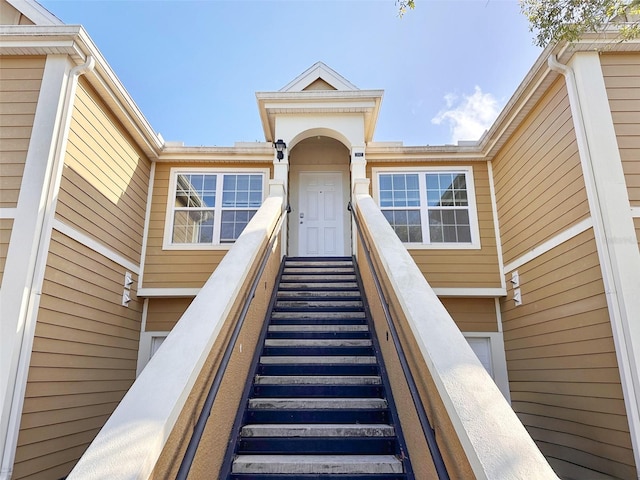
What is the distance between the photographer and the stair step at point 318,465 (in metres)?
2.54

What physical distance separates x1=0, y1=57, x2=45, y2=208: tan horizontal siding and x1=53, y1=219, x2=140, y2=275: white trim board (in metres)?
0.49

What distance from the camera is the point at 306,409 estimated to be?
121 inches

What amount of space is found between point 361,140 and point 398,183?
1.07 m

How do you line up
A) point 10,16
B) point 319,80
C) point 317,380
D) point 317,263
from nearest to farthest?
point 317,380, point 10,16, point 317,263, point 319,80

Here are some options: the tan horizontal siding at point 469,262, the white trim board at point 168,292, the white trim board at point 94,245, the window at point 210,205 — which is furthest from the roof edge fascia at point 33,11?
the tan horizontal siding at point 469,262

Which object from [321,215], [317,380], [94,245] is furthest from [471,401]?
[321,215]

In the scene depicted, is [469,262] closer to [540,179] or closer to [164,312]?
[540,179]

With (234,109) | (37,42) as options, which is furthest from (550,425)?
(234,109)

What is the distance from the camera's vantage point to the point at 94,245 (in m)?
5.20

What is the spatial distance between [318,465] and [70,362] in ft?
11.5

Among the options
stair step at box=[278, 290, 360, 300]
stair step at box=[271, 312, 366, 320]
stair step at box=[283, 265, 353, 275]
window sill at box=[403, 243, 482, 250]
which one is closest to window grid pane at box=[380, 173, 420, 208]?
window sill at box=[403, 243, 482, 250]

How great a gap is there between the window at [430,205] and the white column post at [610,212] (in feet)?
8.76

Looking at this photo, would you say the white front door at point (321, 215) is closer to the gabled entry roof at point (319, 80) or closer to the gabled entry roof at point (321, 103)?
the gabled entry roof at point (321, 103)

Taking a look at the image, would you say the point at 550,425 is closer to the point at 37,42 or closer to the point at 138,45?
the point at 37,42
